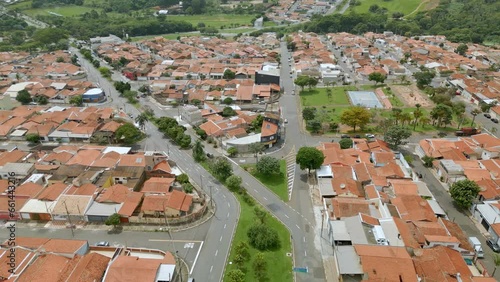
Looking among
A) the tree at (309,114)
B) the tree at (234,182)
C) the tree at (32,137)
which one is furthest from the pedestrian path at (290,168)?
the tree at (32,137)

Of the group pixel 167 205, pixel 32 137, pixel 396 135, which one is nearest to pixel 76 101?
pixel 32 137

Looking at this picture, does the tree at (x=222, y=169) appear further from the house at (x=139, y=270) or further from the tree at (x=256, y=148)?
the house at (x=139, y=270)

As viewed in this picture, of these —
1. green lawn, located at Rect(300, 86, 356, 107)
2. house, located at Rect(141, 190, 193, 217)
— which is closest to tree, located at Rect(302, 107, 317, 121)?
green lawn, located at Rect(300, 86, 356, 107)

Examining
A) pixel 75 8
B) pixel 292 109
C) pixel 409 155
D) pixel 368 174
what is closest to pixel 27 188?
pixel 368 174

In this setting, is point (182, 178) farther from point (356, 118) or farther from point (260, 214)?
point (356, 118)

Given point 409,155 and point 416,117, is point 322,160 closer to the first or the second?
point 409,155
